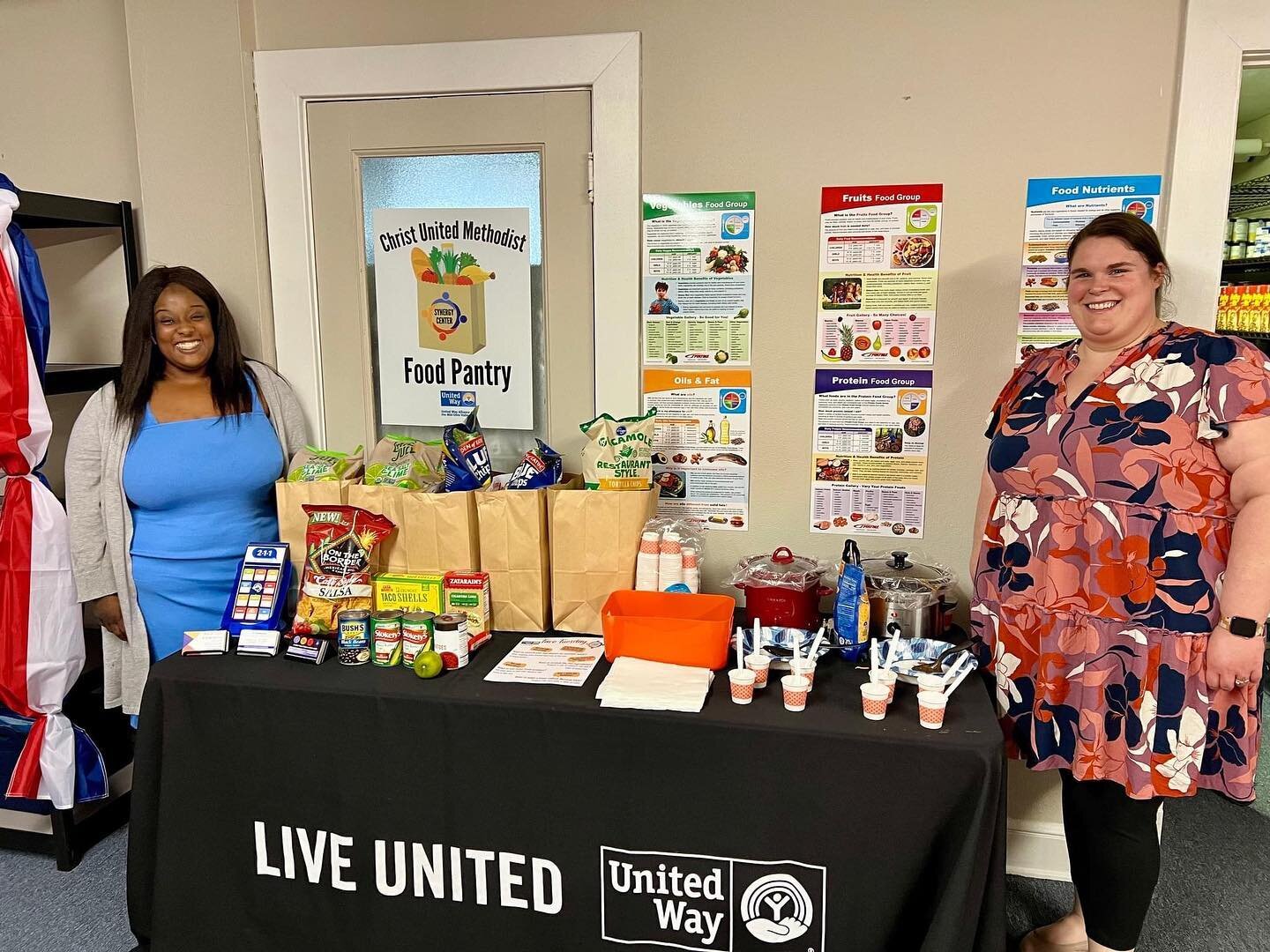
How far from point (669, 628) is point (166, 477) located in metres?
1.30

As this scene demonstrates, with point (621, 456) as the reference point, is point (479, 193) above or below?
above

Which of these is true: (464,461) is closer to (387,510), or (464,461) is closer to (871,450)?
(387,510)

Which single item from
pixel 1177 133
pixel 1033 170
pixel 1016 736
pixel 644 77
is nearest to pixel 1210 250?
pixel 1177 133

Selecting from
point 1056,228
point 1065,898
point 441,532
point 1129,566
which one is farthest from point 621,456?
point 1065,898

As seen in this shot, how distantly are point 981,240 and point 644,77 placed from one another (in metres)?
0.94

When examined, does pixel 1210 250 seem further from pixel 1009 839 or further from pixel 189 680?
pixel 189 680

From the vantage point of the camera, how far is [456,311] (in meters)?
2.37

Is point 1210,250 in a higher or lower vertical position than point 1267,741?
higher

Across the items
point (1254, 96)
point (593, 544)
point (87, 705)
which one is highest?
point (1254, 96)

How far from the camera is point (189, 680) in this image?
1.82 m

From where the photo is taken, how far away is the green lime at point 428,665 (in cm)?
179

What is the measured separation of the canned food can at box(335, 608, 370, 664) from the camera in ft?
6.19

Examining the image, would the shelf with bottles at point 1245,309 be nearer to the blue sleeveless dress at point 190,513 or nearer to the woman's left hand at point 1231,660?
the woman's left hand at point 1231,660

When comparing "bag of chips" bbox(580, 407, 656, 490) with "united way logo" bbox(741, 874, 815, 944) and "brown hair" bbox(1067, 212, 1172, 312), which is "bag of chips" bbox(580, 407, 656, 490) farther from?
"brown hair" bbox(1067, 212, 1172, 312)
